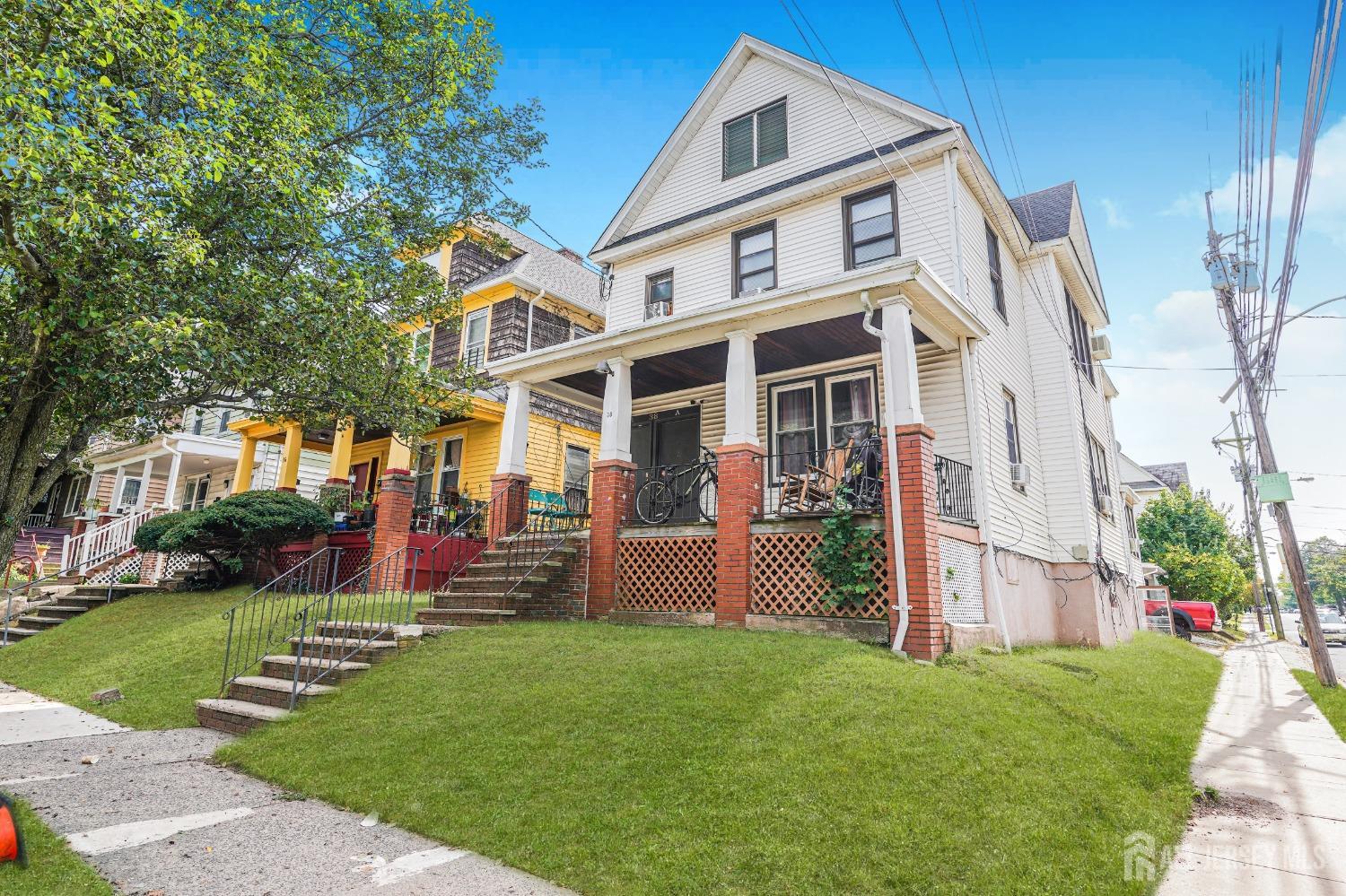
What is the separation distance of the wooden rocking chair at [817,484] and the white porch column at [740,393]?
3.04 ft

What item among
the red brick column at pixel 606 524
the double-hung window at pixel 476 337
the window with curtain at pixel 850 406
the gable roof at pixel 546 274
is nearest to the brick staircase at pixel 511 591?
the red brick column at pixel 606 524

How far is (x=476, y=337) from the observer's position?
1819 centimetres

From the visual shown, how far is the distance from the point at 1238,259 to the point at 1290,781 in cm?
994

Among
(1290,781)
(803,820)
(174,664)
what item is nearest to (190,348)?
(174,664)

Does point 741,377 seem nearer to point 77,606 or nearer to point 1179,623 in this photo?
point 77,606

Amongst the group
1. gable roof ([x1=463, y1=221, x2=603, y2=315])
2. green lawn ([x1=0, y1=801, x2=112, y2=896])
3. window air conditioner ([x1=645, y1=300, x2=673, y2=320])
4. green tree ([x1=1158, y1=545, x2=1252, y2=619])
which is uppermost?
gable roof ([x1=463, y1=221, x2=603, y2=315])

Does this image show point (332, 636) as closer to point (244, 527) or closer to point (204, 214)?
point (204, 214)

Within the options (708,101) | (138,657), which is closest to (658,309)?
(708,101)

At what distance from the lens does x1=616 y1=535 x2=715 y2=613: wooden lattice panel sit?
8.96m

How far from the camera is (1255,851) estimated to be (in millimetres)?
3828

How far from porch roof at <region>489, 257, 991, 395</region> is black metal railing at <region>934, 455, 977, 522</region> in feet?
5.93

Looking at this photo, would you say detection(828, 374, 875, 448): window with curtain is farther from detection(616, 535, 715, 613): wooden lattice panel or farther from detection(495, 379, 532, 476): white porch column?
detection(495, 379, 532, 476): white porch column

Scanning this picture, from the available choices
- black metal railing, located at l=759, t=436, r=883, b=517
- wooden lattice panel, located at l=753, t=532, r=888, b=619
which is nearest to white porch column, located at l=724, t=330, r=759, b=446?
black metal railing, located at l=759, t=436, r=883, b=517

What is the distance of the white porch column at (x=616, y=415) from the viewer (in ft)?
33.2
